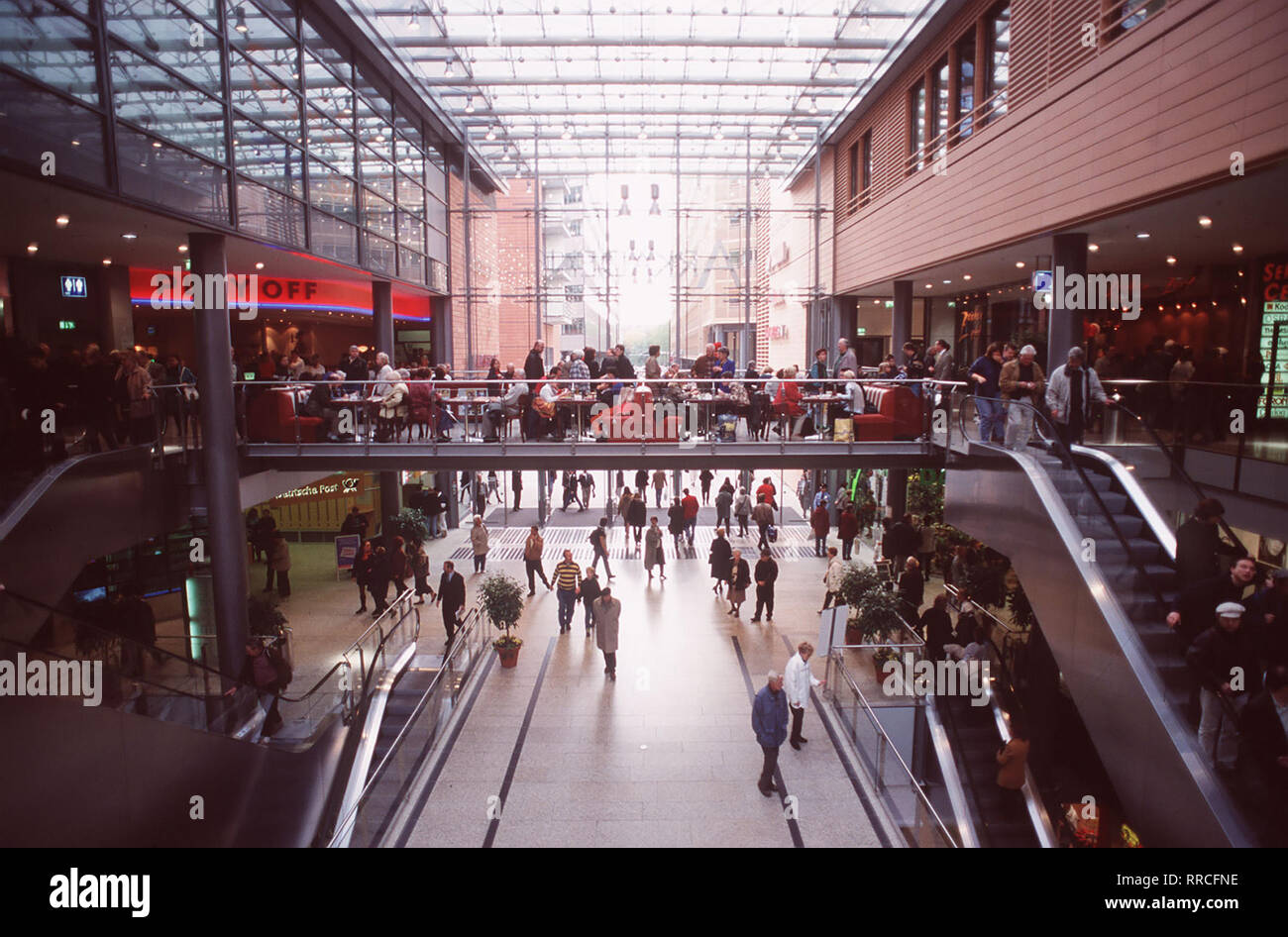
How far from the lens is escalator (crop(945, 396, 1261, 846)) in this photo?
5.80 m

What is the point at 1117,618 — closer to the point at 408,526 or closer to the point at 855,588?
the point at 855,588

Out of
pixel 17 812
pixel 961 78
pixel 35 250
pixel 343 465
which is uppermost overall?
pixel 961 78

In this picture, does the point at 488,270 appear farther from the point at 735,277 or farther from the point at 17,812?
the point at 17,812

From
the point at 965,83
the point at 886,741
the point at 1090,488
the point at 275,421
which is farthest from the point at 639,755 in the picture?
the point at 965,83

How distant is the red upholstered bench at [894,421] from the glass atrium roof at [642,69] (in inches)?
275

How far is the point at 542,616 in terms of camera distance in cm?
1548

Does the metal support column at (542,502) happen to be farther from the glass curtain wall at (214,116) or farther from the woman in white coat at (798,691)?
the woman in white coat at (798,691)

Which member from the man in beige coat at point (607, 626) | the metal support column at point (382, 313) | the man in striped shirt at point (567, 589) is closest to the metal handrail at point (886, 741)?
the man in beige coat at point (607, 626)

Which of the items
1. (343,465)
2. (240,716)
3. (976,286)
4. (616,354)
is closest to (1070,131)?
(616,354)

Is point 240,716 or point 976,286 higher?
point 976,286

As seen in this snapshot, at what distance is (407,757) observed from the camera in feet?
29.6

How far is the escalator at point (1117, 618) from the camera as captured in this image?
19.0 feet
